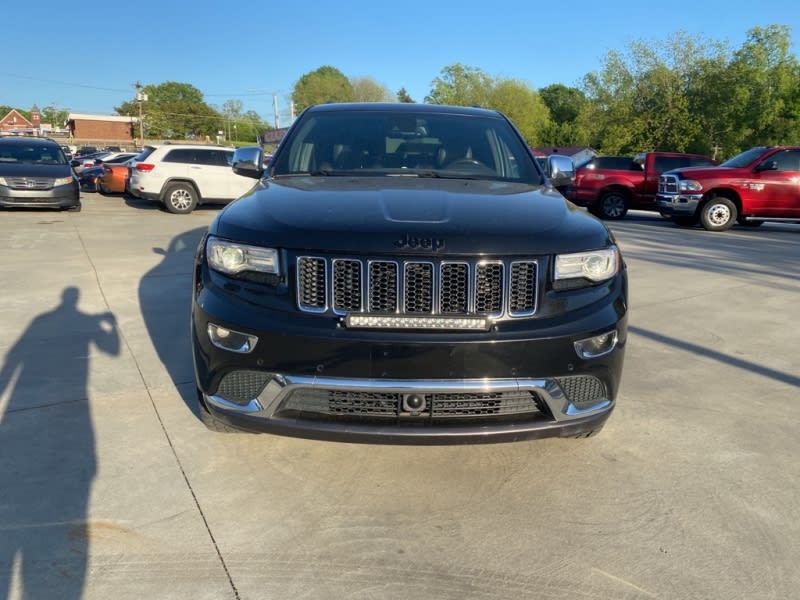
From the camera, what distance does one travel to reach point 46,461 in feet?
9.67

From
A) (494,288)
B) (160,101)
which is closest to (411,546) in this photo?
(494,288)

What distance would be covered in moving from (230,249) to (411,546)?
140 cm

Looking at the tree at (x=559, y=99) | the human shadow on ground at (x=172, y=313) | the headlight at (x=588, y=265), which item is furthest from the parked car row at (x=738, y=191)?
the tree at (x=559, y=99)

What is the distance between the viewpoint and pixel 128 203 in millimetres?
17891

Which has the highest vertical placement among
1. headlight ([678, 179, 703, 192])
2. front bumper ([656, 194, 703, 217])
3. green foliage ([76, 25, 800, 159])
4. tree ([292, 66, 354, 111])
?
tree ([292, 66, 354, 111])

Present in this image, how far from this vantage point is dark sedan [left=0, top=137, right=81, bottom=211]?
1362 cm

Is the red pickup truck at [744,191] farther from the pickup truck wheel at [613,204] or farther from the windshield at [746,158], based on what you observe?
the pickup truck wheel at [613,204]

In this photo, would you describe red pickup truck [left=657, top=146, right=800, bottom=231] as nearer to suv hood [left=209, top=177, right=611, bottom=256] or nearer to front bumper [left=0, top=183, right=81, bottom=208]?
suv hood [left=209, top=177, right=611, bottom=256]

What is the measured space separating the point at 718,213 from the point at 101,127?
96541 mm

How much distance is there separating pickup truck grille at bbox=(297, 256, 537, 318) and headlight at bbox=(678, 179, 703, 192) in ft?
39.8

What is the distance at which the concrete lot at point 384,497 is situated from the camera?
2.26 meters

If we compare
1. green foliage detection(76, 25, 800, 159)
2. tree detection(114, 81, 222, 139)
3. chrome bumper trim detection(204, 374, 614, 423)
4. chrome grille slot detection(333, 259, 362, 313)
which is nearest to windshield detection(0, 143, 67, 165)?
chrome bumper trim detection(204, 374, 614, 423)

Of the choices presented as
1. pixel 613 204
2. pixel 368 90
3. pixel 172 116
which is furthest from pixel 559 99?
pixel 613 204

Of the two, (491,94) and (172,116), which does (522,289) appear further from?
(172,116)
